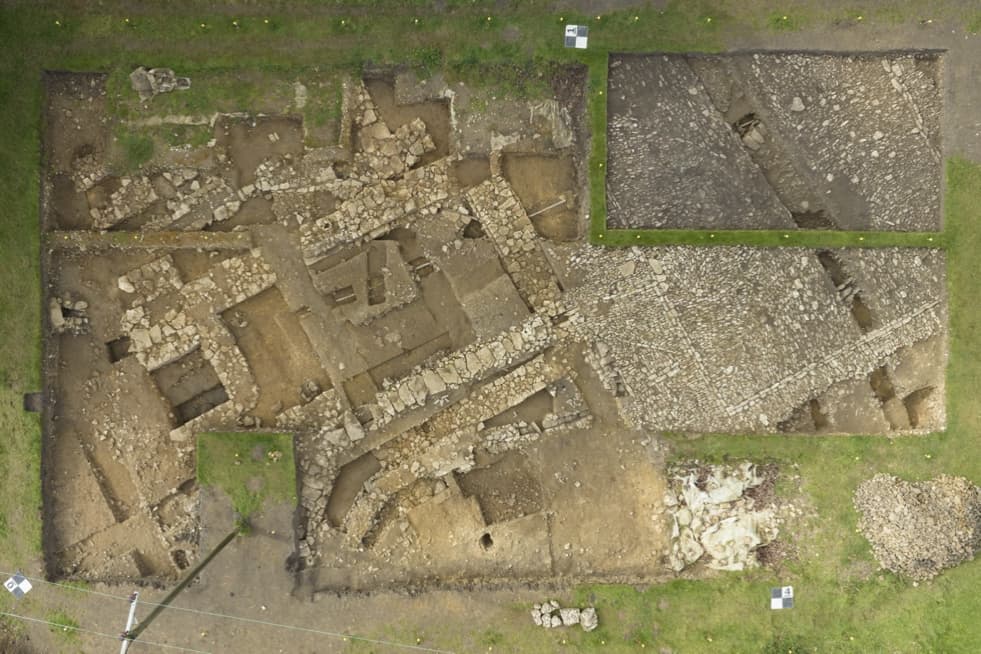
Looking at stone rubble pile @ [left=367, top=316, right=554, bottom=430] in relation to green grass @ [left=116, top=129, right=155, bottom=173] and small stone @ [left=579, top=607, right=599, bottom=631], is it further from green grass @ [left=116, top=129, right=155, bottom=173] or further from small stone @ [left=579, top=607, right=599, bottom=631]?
green grass @ [left=116, top=129, right=155, bottom=173]

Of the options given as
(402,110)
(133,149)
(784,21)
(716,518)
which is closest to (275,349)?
(133,149)

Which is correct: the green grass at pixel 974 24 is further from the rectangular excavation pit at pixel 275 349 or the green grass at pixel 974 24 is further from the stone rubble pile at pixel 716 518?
the rectangular excavation pit at pixel 275 349

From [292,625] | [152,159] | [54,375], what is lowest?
[292,625]

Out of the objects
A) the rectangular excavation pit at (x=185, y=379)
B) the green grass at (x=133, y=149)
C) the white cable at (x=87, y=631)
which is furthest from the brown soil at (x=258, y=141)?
the white cable at (x=87, y=631)

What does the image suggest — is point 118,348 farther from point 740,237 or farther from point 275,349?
point 740,237

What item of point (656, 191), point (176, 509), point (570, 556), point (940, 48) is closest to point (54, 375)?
point (176, 509)

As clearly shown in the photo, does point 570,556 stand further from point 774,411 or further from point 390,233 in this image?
point 390,233

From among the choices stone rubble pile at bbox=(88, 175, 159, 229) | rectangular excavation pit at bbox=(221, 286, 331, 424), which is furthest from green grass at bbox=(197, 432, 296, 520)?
stone rubble pile at bbox=(88, 175, 159, 229)
